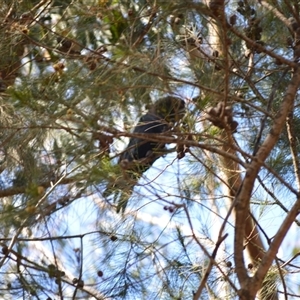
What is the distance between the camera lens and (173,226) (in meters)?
2.49

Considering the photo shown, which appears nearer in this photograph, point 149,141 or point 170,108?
point 149,141

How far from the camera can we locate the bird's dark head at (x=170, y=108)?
198 centimetres

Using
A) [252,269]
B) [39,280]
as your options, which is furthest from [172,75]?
[252,269]

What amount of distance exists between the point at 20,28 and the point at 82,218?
0.59m

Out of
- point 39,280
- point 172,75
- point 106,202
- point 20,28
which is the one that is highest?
point 20,28

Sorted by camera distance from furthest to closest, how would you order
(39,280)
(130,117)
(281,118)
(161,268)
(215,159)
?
1. (215,159)
2. (161,268)
3. (39,280)
4. (130,117)
5. (281,118)

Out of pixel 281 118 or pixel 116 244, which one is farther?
pixel 116 244

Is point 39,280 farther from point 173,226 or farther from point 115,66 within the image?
point 115,66

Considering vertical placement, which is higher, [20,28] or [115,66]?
[20,28]

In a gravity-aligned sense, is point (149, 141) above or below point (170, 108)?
below

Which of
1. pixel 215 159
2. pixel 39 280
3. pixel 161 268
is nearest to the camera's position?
pixel 39 280

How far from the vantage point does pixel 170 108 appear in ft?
7.10

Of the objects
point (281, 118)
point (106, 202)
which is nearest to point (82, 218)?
point (106, 202)

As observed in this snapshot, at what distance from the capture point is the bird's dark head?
1977mm
